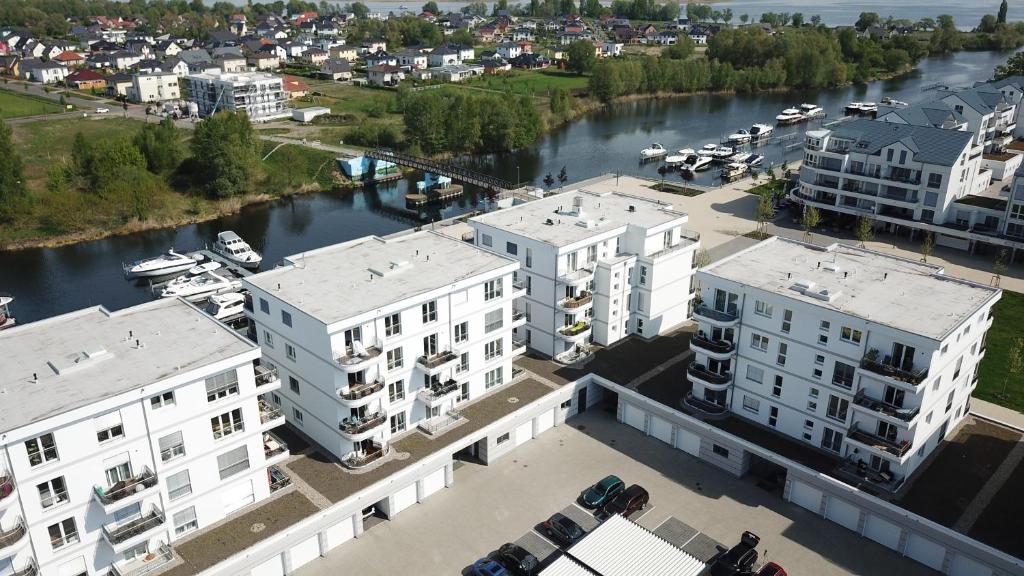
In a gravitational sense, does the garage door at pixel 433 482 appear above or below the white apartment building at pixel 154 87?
below

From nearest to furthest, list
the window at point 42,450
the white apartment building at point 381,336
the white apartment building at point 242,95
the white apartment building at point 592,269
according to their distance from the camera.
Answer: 1. the window at point 42,450
2. the white apartment building at point 381,336
3. the white apartment building at point 592,269
4. the white apartment building at point 242,95

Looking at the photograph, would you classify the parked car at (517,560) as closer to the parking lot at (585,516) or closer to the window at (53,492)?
the parking lot at (585,516)

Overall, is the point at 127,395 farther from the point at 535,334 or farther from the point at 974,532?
the point at 974,532

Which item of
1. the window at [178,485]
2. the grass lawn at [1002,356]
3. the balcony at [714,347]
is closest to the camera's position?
the window at [178,485]

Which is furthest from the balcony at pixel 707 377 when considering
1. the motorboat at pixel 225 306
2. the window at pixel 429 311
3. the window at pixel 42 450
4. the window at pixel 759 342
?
the motorboat at pixel 225 306

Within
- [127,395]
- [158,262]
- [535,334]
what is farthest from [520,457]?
[158,262]

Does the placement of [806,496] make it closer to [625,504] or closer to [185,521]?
[625,504]

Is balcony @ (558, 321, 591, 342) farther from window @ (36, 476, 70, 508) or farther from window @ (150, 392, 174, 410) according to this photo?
window @ (36, 476, 70, 508)
